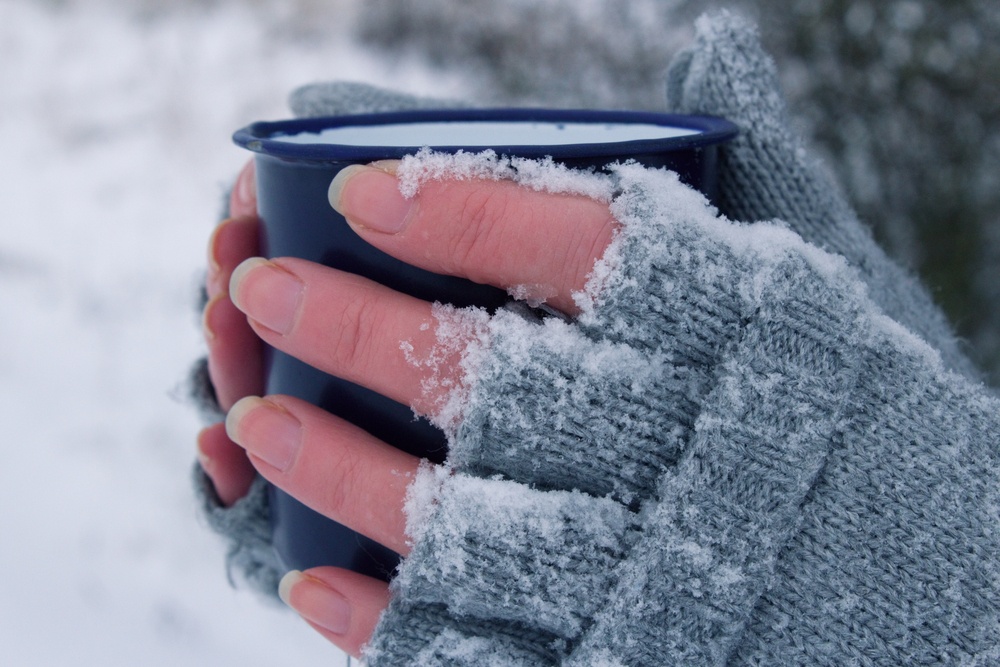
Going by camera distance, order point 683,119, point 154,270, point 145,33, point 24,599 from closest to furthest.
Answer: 1. point 683,119
2. point 24,599
3. point 154,270
4. point 145,33

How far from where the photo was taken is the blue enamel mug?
0.49m

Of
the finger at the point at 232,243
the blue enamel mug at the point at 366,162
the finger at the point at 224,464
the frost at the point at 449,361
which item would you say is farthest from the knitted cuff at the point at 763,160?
the finger at the point at 224,464

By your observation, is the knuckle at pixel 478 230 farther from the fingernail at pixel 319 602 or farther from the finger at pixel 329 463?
the fingernail at pixel 319 602

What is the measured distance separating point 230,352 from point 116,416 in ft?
4.08

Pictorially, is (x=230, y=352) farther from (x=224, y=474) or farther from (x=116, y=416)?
(x=116, y=416)

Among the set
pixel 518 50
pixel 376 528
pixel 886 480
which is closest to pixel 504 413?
pixel 376 528

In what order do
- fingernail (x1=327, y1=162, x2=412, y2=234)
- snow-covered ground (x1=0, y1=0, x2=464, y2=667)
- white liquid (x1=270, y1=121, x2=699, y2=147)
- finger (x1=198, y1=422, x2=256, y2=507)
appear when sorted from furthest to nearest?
snow-covered ground (x1=0, y1=0, x2=464, y2=667) < finger (x1=198, y1=422, x2=256, y2=507) < white liquid (x1=270, y1=121, x2=699, y2=147) < fingernail (x1=327, y1=162, x2=412, y2=234)

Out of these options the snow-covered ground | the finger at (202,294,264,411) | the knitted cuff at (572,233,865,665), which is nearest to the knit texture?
the knitted cuff at (572,233,865,665)

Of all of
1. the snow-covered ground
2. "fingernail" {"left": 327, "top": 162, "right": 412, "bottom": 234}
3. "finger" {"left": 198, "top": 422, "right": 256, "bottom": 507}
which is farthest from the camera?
the snow-covered ground

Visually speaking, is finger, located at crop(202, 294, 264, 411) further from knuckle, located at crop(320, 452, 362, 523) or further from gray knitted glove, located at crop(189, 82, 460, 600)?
knuckle, located at crop(320, 452, 362, 523)

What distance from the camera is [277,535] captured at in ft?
2.21

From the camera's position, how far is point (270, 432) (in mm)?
584

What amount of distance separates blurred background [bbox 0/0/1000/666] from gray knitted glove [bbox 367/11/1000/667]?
498mm

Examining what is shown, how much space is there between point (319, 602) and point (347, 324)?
22 cm
